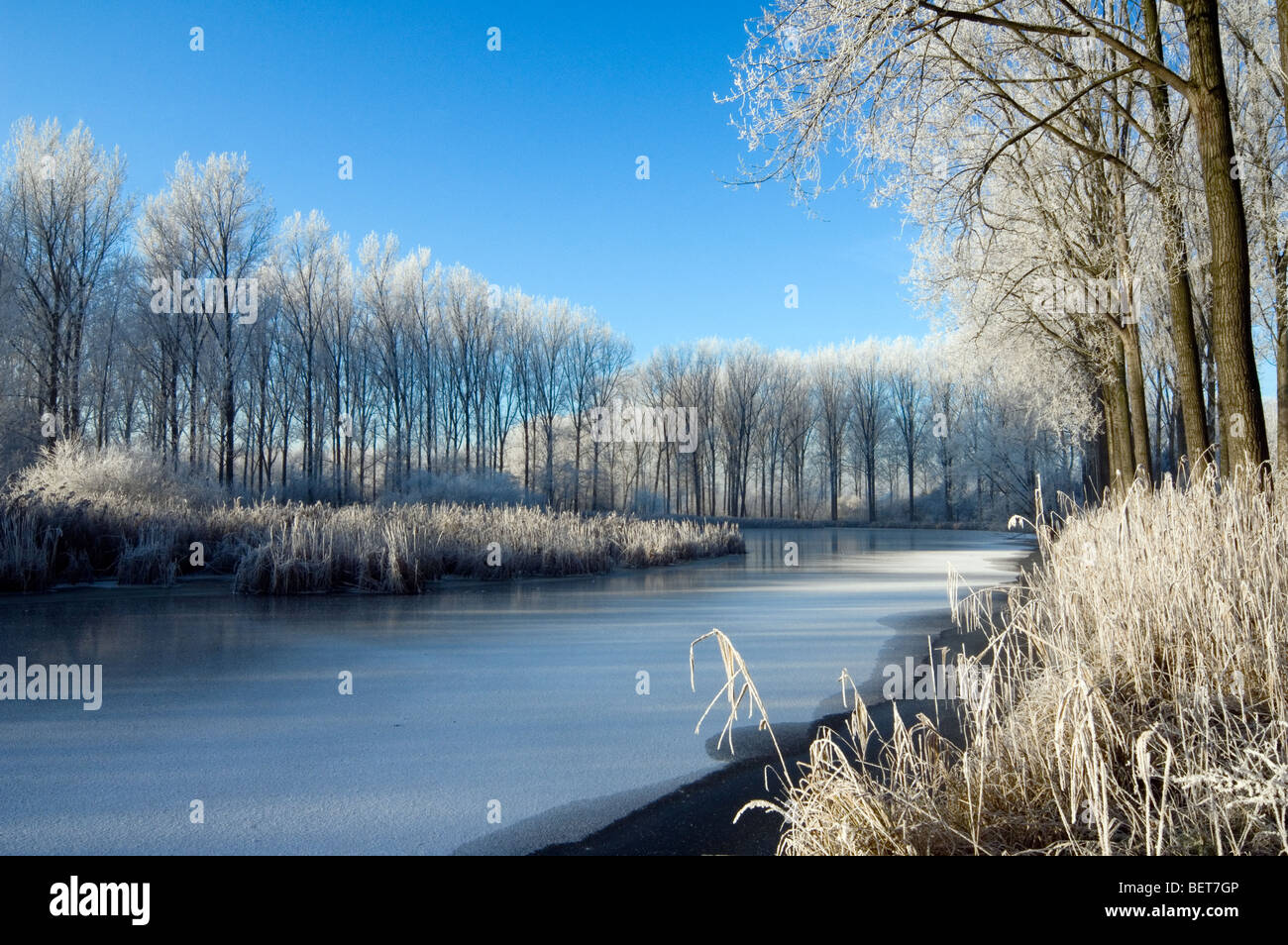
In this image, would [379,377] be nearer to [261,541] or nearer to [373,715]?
[261,541]

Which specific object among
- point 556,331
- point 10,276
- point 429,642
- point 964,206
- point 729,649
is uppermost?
point 556,331

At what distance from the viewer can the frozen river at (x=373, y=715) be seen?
2484 mm

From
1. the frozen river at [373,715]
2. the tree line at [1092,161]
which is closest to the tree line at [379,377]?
the tree line at [1092,161]

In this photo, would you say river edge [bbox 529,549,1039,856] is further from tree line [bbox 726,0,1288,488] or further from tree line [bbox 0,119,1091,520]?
tree line [bbox 0,119,1091,520]

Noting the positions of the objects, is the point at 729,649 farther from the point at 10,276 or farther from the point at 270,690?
the point at 10,276

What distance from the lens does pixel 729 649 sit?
2211 millimetres

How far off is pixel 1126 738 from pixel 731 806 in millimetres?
1369

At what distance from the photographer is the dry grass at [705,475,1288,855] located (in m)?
1.98

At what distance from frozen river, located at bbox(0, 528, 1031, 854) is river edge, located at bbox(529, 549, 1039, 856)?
9cm

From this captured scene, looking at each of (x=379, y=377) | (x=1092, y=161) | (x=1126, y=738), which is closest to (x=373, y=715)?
(x=1126, y=738)

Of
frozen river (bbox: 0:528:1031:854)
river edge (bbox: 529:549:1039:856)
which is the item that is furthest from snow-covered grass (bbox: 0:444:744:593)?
river edge (bbox: 529:549:1039:856)
